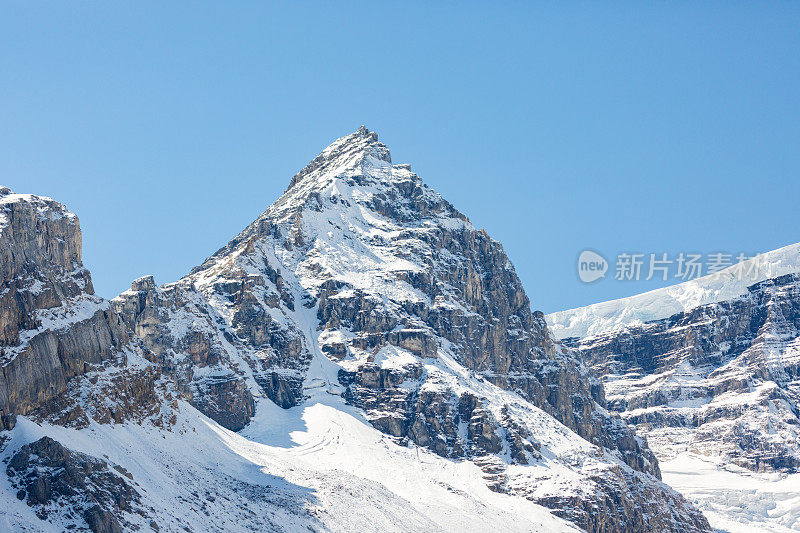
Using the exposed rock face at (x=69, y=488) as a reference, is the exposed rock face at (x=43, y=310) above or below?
above

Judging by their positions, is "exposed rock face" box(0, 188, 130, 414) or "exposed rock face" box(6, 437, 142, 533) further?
"exposed rock face" box(0, 188, 130, 414)

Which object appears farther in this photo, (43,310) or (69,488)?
(43,310)

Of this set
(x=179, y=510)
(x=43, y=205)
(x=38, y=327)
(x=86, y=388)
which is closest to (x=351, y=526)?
(x=179, y=510)

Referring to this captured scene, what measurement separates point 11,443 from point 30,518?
1545 cm

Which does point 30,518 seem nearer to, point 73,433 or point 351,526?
point 73,433

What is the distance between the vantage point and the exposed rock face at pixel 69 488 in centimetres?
13450

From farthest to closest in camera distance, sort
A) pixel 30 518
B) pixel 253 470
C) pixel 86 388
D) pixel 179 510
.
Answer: pixel 253 470
pixel 86 388
pixel 179 510
pixel 30 518

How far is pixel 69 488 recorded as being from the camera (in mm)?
138875

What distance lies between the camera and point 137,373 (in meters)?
188

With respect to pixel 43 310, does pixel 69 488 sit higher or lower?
lower

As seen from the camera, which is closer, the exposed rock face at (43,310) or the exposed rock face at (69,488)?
the exposed rock face at (69,488)

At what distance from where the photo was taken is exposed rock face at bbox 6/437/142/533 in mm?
134500

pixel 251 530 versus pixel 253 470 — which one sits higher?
pixel 253 470

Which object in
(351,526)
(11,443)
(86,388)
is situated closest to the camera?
(11,443)
